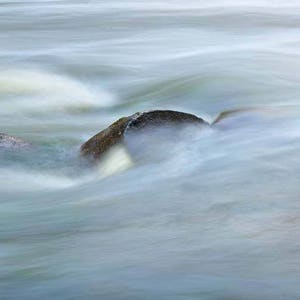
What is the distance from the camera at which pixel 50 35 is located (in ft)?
39.1

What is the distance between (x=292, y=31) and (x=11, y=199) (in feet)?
22.2

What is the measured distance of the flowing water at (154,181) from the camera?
12.5 feet

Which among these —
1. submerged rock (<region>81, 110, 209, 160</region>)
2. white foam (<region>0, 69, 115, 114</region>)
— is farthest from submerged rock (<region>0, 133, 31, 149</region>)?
white foam (<region>0, 69, 115, 114</region>)

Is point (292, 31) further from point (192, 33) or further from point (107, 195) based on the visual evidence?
point (107, 195)

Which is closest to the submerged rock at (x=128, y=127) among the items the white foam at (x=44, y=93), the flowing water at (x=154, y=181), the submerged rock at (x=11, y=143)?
the flowing water at (x=154, y=181)

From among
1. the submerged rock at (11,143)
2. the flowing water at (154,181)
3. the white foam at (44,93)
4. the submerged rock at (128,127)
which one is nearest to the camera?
the flowing water at (154,181)

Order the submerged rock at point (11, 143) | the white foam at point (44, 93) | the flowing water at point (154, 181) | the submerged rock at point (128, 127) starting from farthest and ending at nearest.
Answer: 1. the white foam at point (44, 93)
2. the submerged rock at point (11, 143)
3. the submerged rock at point (128, 127)
4. the flowing water at point (154, 181)

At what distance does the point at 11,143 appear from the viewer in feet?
19.2

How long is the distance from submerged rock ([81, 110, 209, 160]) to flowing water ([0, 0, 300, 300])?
11 cm

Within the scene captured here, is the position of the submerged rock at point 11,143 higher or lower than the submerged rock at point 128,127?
higher

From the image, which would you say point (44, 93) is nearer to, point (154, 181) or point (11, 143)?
point (11, 143)

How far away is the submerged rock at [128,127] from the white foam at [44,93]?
191 centimetres

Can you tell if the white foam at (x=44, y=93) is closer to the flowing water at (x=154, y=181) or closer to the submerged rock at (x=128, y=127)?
the flowing water at (x=154, y=181)

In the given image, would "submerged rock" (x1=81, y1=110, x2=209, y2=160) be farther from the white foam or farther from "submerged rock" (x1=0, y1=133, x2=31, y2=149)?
the white foam
